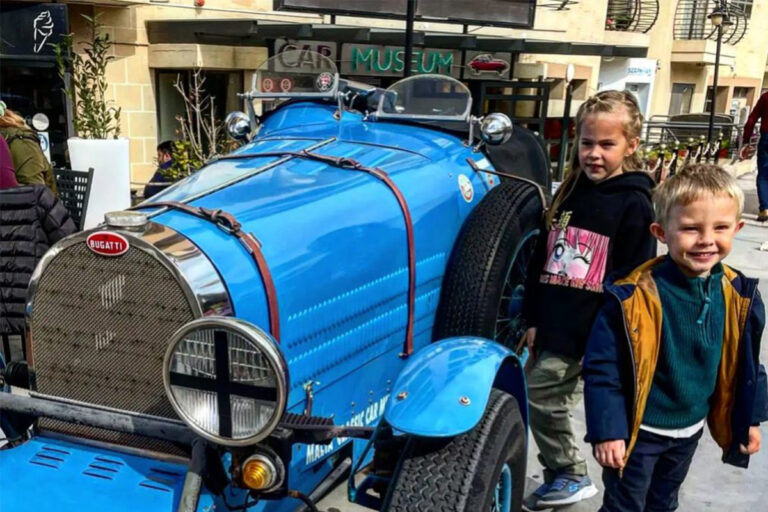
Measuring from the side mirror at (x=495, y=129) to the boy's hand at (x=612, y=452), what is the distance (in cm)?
174

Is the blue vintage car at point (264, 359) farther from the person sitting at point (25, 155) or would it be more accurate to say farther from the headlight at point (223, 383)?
the person sitting at point (25, 155)

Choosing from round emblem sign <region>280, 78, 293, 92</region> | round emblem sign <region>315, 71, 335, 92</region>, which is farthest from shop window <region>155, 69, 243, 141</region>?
round emblem sign <region>315, 71, 335, 92</region>

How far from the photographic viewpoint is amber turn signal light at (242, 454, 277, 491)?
1.78 m

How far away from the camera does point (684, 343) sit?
6.76 feet

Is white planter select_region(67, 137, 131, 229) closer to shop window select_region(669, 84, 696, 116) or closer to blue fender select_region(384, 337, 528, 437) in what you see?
blue fender select_region(384, 337, 528, 437)

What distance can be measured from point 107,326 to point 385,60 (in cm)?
858

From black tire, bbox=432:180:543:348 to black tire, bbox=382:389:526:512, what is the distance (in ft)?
2.20

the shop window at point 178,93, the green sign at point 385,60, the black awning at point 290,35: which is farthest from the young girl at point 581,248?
the shop window at point 178,93

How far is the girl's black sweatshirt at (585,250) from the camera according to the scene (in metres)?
2.51

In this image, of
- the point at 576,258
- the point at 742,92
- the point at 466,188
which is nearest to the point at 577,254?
the point at 576,258

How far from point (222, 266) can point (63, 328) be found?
0.50 metres

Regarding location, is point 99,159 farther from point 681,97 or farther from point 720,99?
point 720,99

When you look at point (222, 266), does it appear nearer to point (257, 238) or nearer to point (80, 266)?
point (257, 238)

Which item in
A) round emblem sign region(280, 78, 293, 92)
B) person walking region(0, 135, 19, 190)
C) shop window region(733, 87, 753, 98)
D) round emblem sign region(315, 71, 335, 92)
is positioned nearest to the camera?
round emblem sign region(315, 71, 335, 92)
